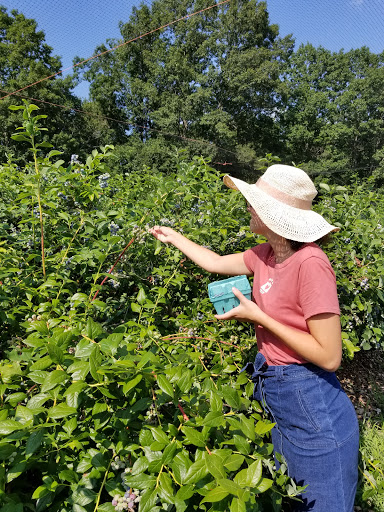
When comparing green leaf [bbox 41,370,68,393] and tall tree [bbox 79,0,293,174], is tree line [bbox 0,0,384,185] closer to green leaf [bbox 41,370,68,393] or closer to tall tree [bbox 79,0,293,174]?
tall tree [bbox 79,0,293,174]

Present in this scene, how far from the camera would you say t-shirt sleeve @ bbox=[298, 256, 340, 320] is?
0.98m

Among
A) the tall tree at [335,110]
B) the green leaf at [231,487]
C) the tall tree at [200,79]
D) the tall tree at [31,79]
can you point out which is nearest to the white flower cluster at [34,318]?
the green leaf at [231,487]

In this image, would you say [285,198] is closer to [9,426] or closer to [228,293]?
[228,293]

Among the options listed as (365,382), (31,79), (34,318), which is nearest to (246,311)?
(34,318)

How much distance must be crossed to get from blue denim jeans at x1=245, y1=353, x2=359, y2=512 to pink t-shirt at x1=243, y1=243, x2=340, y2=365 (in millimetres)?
67

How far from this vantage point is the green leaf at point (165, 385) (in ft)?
2.30

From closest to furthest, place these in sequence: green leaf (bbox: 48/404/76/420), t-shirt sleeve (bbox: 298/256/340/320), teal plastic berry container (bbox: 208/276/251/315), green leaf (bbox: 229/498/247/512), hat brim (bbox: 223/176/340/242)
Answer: green leaf (bbox: 229/498/247/512) < green leaf (bbox: 48/404/76/420) < t-shirt sleeve (bbox: 298/256/340/320) < hat brim (bbox: 223/176/340/242) < teal plastic berry container (bbox: 208/276/251/315)

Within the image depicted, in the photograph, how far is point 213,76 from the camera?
27.0 meters

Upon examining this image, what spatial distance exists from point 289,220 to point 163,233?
570mm

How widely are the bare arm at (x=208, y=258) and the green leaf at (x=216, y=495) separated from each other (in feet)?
2.88

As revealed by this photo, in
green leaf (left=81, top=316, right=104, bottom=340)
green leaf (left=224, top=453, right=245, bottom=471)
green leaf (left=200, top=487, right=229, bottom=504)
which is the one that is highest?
green leaf (left=81, top=316, right=104, bottom=340)

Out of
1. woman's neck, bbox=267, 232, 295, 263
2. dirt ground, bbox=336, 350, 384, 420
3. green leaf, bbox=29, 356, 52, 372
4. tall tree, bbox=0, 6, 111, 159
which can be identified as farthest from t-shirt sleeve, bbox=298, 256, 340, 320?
tall tree, bbox=0, 6, 111, 159

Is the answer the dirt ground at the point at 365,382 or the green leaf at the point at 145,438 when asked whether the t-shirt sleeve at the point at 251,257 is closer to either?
the green leaf at the point at 145,438

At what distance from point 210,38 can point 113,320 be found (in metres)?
30.6
